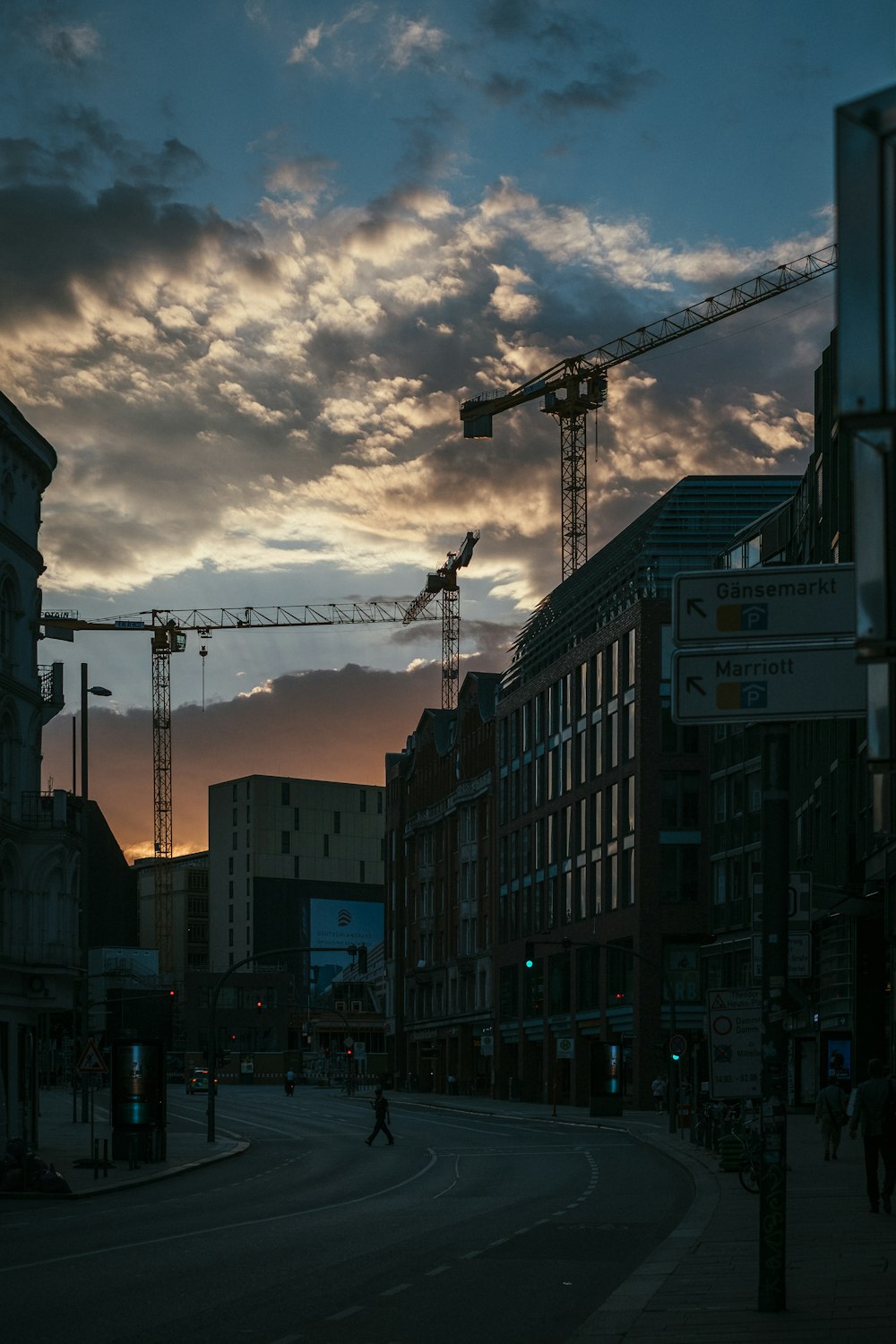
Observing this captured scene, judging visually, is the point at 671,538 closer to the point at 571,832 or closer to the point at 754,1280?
the point at 571,832

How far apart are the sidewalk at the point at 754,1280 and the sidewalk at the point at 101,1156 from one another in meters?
13.0

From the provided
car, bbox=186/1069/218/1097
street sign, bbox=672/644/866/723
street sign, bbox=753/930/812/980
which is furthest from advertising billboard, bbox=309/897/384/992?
street sign, bbox=672/644/866/723

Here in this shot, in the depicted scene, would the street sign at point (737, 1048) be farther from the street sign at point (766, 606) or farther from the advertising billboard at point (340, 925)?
the advertising billboard at point (340, 925)

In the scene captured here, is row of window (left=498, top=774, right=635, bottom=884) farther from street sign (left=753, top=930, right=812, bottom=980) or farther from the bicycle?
street sign (left=753, top=930, right=812, bottom=980)

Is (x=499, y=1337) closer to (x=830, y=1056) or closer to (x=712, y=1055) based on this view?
(x=712, y=1055)

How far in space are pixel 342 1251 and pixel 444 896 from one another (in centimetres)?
9915

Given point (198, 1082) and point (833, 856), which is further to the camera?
point (198, 1082)

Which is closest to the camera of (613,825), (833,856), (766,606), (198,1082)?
(766,606)

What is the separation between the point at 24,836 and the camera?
44938 millimetres

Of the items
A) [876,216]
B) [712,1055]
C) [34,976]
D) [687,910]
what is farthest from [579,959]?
[876,216]

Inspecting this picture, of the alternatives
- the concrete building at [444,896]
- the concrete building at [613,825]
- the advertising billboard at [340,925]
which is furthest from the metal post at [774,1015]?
the advertising billboard at [340,925]

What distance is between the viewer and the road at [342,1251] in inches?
555

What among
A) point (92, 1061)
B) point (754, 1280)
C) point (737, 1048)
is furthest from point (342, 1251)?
point (92, 1061)

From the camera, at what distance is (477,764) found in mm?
113375
